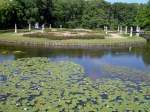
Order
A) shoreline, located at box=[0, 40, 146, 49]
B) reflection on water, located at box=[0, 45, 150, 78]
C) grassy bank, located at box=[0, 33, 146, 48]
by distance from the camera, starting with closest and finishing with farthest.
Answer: reflection on water, located at box=[0, 45, 150, 78], shoreline, located at box=[0, 40, 146, 49], grassy bank, located at box=[0, 33, 146, 48]

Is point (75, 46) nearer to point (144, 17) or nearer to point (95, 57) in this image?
point (95, 57)

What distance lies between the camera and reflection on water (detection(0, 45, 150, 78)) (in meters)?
22.4

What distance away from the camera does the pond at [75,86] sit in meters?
12.7

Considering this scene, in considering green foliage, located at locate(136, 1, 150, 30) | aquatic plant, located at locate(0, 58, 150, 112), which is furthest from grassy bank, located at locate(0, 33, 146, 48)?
green foliage, located at locate(136, 1, 150, 30)

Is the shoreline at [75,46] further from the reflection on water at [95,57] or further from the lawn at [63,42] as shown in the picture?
the reflection on water at [95,57]

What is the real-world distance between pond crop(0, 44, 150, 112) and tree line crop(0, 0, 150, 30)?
91.7 feet

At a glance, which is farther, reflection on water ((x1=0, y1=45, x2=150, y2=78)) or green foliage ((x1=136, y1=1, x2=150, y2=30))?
green foliage ((x1=136, y1=1, x2=150, y2=30))

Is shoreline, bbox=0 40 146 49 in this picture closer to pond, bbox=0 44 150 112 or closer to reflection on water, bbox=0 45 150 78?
reflection on water, bbox=0 45 150 78

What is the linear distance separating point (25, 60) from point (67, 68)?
4.05 meters

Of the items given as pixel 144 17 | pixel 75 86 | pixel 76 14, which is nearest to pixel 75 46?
pixel 75 86

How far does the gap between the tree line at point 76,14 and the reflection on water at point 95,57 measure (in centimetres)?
2079

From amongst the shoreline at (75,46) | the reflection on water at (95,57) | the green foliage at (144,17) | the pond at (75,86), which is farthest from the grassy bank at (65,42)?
the green foliage at (144,17)

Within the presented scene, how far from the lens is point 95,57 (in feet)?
Answer: 85.9

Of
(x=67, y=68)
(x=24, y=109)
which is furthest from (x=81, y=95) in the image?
(x=67, y=68)
